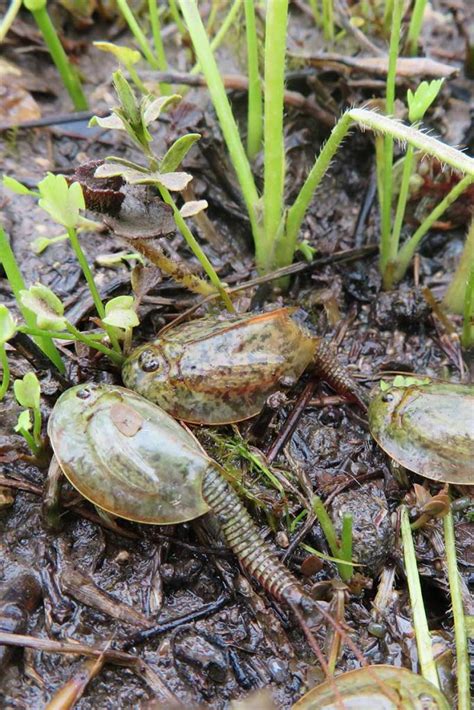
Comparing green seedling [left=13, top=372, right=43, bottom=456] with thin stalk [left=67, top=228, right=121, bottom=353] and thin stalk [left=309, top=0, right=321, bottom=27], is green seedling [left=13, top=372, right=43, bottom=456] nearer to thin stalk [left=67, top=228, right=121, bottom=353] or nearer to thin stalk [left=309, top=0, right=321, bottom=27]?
thin stalk [left=67, top=228, right=121, bottom=353]

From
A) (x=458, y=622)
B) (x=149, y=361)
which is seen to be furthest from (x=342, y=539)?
(x=149, y=361)

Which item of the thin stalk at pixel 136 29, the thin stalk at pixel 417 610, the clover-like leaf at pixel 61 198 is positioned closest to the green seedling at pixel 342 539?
the thin stalk at pixel 417 610

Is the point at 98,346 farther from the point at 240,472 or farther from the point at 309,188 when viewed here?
the point at 309,188

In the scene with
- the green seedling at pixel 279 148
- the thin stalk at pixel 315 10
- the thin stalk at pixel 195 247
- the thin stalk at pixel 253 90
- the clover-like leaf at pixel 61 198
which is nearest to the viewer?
the clover-like leaf at pixel 61 198

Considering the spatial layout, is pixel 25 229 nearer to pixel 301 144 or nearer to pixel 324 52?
pixel 301 144

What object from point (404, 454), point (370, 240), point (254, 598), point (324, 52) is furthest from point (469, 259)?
point (254, 598)

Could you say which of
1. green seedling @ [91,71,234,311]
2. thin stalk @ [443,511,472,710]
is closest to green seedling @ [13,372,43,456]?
green seedling @ [91,71,234,311]

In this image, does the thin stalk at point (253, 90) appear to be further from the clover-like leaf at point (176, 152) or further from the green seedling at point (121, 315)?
the green seedling at point (121, 315)
